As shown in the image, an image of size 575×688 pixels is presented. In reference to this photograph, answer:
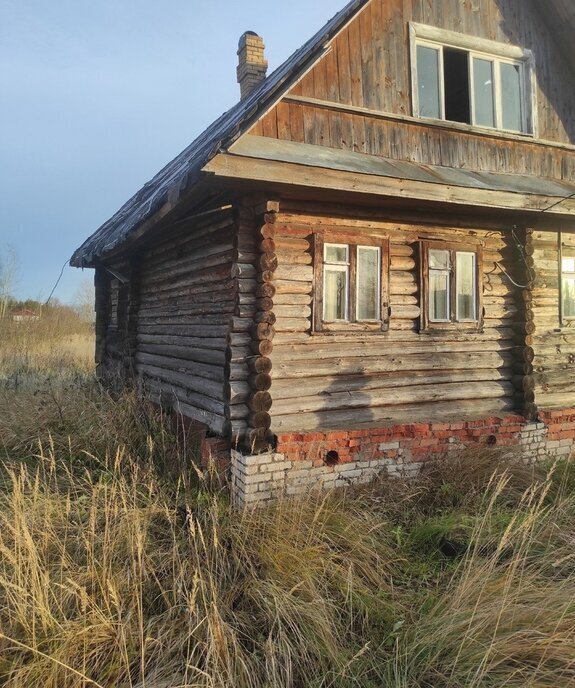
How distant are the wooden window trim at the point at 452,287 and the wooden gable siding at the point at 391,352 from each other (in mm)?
81

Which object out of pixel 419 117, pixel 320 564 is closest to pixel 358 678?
pixel 320 564

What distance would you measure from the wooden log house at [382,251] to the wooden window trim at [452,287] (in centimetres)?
3

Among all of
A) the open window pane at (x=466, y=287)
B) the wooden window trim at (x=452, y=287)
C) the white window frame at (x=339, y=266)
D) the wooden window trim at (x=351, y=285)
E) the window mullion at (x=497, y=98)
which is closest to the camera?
the wooden window trim at (x=351, y=285)

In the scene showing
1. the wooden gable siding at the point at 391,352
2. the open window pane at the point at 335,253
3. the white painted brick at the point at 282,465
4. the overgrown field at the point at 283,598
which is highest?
the open window pane at the point at 335,253

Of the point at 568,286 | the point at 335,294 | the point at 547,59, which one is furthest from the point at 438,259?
the point at 547,59

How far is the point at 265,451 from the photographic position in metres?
5.64

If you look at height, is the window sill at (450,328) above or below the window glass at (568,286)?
below

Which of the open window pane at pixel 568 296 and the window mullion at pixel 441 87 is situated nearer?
the window mullion at pixel 441 87

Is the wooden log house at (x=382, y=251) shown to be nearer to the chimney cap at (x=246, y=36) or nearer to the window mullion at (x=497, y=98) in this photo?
the window mullion at (x=497, y=98)

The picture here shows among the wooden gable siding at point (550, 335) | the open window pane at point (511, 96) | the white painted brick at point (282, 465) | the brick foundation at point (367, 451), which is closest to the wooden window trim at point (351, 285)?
the brick foundation at point (367, 451)

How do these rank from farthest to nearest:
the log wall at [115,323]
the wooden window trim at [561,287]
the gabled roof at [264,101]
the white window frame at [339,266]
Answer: the log wall at [115,323] → the wooden window trim at [561,287] → the white window frame at [339,266] → the gabled roof at [264,101]

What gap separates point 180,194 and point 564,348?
634 cm

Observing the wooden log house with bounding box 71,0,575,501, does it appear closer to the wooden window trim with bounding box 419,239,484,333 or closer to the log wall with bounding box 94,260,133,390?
the wooden window trim with bounding box 419,239,484,333

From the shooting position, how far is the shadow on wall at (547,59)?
750 cm
